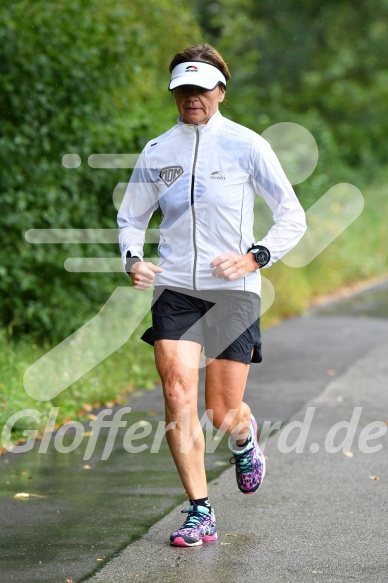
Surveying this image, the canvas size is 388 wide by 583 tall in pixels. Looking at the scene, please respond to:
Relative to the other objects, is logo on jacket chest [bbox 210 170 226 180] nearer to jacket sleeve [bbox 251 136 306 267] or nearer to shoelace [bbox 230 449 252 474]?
jacket sleeve [bbox 251 136 306 267]

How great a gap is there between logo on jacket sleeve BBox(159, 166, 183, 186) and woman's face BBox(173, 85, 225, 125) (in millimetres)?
219

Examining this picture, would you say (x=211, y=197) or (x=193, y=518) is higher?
(x=211, y=197)

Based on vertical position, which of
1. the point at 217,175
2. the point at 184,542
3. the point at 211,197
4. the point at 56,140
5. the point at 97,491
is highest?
the point at 56,140

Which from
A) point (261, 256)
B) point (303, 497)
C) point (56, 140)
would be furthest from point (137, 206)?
point (56, 140)

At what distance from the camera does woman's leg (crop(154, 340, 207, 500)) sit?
5426 millimetres

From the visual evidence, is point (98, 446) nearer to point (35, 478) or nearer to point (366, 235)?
point (35, 478)

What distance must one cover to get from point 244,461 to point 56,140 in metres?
4.72

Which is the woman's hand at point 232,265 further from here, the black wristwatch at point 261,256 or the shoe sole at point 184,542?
the shoe sole at point 184,542

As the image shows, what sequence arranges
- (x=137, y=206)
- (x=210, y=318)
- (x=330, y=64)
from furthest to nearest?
(x=330, y=64)
(x=137, y=206)
(x=210, y=318)

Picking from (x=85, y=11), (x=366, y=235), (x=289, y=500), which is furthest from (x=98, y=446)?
(x=366, y=235)

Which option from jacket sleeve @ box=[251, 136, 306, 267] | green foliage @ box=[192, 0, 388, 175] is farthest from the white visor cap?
green foliage @ box=[192, 0, 388, 175]

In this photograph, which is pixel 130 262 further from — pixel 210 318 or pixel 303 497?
pixel 303 497

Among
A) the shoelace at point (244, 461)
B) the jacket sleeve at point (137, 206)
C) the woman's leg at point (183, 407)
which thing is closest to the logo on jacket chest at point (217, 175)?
the jacket sleeve at point (137, 206)

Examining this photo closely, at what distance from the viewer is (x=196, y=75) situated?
5.39m
